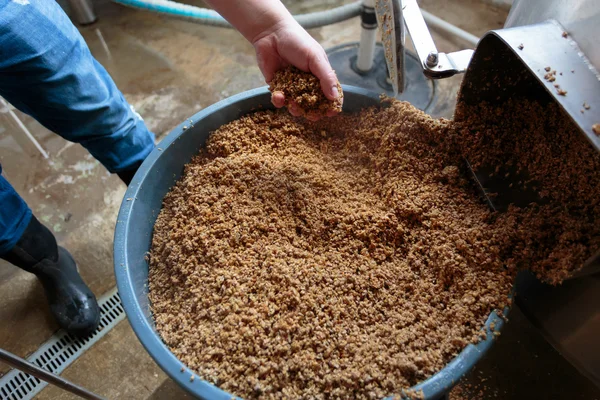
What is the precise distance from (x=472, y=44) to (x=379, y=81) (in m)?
0.46

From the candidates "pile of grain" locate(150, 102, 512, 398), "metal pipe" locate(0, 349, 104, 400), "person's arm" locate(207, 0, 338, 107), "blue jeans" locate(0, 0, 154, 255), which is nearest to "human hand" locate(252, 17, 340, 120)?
"person's arm" locate(207, 0, 338, 107)

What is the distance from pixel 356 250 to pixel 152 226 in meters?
0.44

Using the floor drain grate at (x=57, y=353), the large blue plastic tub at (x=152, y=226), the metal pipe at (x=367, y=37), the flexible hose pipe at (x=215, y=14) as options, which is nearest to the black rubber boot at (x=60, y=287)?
the floor drain grate at (x=57, y=353)

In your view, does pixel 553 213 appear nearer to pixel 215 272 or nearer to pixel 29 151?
pixel 215 272

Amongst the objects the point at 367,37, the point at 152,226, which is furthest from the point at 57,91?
the point at 367,37

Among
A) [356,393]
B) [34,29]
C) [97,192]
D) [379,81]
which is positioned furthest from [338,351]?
[379,81]

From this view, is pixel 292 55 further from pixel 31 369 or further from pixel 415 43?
pixel 31 369

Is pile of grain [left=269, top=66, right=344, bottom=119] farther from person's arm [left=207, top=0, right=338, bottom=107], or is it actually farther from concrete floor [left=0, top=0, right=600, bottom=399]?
concrete floor [left=0, top=0, right=600, bottom=399]

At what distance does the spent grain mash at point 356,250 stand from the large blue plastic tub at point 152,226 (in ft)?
0.07

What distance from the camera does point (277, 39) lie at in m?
0.85

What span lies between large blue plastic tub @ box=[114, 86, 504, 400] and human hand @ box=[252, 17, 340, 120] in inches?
3.5

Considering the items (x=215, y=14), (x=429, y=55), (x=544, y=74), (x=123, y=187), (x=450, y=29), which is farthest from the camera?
(x=450, y=29)

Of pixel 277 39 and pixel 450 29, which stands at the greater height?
pixel 277 39

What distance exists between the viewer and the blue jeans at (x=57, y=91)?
0.75 m
